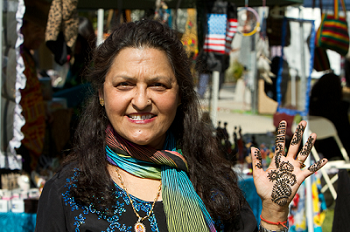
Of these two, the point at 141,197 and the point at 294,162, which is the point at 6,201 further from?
the point at 294,162

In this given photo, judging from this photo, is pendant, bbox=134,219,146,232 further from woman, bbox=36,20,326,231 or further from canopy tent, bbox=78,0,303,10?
canopy tent, bbox=78,0,303,10

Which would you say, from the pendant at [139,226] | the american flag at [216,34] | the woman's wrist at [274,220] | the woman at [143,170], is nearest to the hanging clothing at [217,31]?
the american flag at [216,34]

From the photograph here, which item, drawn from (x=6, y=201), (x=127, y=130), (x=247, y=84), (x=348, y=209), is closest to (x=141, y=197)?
(x=127, y=130)

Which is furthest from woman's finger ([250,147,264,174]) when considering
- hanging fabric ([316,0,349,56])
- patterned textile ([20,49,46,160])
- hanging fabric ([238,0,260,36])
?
hanging fabric ([238,0,260,36])

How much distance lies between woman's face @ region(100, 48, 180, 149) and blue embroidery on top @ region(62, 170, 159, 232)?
0.24 m

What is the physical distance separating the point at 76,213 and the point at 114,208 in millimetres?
145

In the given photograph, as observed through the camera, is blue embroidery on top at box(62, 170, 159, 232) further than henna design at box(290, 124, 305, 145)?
No

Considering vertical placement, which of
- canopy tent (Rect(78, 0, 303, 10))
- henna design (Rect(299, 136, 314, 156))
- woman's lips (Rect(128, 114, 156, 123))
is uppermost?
canopy tent (Rect(78, 0, 303, 10))

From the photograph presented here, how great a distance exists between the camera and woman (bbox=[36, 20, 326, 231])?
51.5 inches

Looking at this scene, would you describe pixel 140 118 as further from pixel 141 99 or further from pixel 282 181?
pixel 282 181

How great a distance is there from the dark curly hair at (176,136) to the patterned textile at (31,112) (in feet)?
7.09

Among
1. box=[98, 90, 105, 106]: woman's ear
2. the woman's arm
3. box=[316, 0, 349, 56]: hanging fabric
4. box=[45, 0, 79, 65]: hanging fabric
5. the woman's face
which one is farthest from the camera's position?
box=[316, 0, 349, 56]: hanging fabric

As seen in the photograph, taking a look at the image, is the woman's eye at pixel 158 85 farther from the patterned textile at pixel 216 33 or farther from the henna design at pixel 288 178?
the patterned textile at pixel 216 33

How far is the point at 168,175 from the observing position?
148 cm
